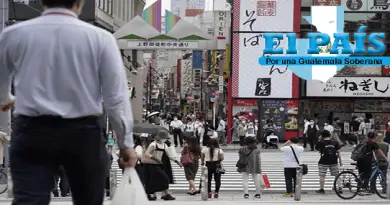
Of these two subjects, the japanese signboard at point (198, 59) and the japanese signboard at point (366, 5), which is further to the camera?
the japanese signboard at point (198, 59)

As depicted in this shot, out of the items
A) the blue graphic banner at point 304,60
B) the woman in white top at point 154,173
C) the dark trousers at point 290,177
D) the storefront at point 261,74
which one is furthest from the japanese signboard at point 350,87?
the woman in white top at point 154,173

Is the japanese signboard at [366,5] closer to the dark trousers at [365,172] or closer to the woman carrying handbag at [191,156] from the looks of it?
the dark trousers at [365,172]

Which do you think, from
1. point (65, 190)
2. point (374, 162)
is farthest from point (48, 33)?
point (374, 162)

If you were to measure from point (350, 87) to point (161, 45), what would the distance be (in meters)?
10.6

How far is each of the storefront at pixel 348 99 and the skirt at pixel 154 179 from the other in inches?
1085

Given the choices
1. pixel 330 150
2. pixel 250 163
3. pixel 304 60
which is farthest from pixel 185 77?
pixel 250 163

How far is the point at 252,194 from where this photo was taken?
17859 mm

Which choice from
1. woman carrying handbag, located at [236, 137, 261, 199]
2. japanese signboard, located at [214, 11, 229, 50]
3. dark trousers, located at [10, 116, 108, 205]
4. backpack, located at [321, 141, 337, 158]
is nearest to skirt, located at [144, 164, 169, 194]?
woman carrying handbag, located at [236, 137, 261, 199]

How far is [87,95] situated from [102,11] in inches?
1956

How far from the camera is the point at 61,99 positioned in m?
3.64

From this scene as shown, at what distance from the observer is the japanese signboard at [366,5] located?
40844 mm

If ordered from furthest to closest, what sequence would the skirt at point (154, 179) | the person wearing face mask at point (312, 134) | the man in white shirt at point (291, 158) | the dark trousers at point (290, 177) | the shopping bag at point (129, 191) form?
the person wearing face mask at point (312, 134) < the dark trousers at point (290, 177) < the man in white shirt at point (291, 158) < the skirt at point (154, 179) < the shopping bag at point (129, 191)

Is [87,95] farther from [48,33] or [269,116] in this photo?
[269,116]

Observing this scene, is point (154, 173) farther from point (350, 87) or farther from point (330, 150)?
point (350, 87)
